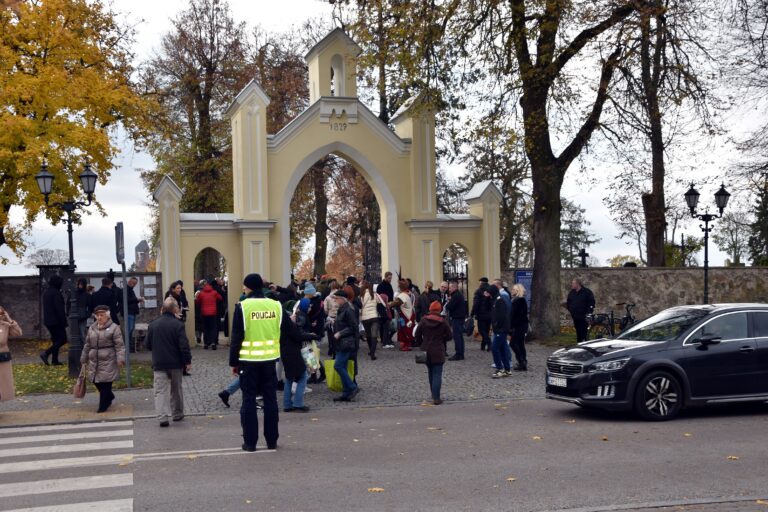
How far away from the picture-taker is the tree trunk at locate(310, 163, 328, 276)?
39281 millimetres

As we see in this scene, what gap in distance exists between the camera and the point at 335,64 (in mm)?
28062

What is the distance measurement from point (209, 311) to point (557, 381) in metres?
12.9

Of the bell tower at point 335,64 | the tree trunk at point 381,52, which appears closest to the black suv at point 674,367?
the tree trunk at point 381,52

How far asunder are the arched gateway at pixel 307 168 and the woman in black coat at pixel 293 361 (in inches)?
485

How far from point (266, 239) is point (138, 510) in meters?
18.6

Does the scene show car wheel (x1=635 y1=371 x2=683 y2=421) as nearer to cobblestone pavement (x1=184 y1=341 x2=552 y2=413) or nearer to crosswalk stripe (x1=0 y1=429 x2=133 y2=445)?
cobblestone pavement (x1=184 y1=341 x2=552 y2=413)

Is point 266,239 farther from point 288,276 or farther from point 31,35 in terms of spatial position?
point 31,35

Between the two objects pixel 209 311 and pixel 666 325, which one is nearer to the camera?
pixel 666 325

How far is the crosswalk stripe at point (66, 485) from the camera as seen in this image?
8387 millimetres

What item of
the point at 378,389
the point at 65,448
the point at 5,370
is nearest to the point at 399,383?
the point at 378,389

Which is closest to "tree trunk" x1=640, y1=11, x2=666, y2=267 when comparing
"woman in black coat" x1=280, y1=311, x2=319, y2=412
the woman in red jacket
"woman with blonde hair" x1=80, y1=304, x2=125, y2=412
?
the woman in red jacket

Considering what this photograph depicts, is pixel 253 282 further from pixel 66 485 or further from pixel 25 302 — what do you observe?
pixel 25 302

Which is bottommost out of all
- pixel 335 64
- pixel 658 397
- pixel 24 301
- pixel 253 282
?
pixel 658 397

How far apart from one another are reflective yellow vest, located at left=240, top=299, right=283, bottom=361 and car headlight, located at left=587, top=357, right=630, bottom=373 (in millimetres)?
4535
